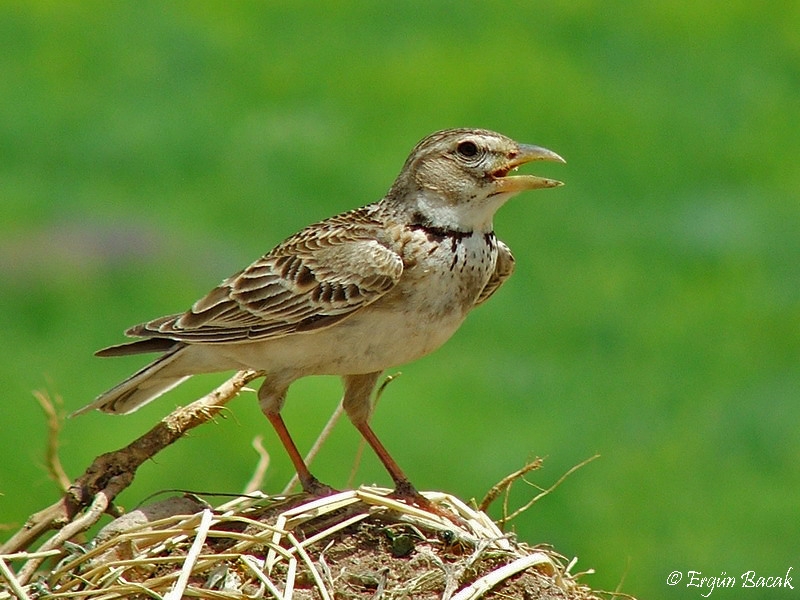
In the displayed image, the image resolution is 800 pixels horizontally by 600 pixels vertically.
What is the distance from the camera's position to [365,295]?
6.45m

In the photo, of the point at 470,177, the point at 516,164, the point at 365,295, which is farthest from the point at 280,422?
the point at 516,164

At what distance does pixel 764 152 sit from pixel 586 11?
259 centimetres

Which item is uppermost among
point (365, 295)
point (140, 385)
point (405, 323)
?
point (365, 295)

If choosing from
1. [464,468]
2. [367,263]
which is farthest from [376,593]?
[464,468]

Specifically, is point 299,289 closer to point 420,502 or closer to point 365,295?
point 365,295

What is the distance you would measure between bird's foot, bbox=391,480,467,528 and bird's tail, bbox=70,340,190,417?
1.26 metres

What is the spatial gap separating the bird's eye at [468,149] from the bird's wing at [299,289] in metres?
0.52

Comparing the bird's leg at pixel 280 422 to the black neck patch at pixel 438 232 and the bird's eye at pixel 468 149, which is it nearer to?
the black neck patch at pixel 438 232

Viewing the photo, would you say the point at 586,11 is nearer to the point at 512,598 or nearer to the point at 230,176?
the point at 230,176

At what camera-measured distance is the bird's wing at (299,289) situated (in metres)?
6.49

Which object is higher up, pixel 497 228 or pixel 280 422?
pixel 280 422

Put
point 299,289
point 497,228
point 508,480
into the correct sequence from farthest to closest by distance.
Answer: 1. point 497,228
2. point 299,289
3. point 508,480

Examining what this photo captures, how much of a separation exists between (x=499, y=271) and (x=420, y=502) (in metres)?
1.42

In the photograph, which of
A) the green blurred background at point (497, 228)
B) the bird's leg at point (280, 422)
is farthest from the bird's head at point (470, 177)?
the green blurred background at point (497, 228)
